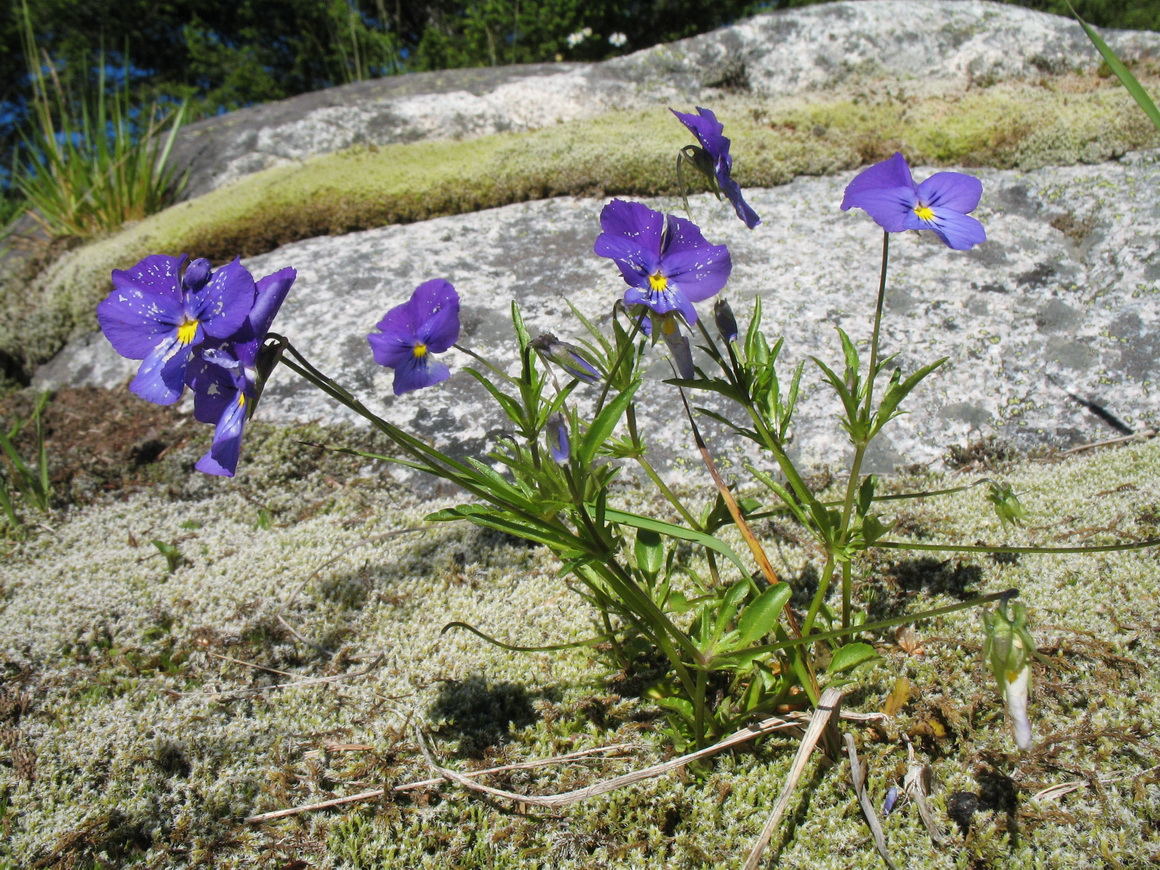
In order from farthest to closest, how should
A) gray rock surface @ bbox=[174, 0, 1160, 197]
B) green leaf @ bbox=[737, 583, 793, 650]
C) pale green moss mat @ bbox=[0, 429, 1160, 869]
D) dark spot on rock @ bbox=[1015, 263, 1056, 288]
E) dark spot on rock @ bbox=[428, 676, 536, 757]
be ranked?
gray rock surface @ bbox=[174, 0, 1160, 197] < dark spot on rock @ bbox=[1015, 263, 1056, 288] < dark spot on rock @ bbox=[428, 676, 536, 757] < pale green moss mat @ bbox=[0, 429, 1160, 869] < green leaf @ bbox=[737, 583, 793, 650]

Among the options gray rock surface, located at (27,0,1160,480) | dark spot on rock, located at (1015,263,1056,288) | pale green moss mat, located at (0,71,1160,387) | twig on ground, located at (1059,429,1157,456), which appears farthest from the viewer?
pale green moss mat, located at (0,71,1160,387)

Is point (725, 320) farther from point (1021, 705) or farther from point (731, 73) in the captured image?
point (731, 73)

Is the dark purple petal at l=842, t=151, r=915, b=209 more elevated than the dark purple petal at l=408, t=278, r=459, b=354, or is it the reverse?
the dark purple petal at l=842, t=151, r=915, b=209

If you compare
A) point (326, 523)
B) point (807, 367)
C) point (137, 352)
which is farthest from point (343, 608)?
point (807, 367)

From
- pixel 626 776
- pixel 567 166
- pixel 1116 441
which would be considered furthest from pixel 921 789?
pixel 567 166

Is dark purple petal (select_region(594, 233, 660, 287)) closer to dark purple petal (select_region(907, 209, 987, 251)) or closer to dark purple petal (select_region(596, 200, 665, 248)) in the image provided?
dark purple petal (select_region(596, 200, 665, 248))

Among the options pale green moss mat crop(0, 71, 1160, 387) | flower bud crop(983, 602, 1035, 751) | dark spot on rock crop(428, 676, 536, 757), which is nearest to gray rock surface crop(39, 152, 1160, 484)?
pale green moss mat crop(0, 71, 1160, 387)
